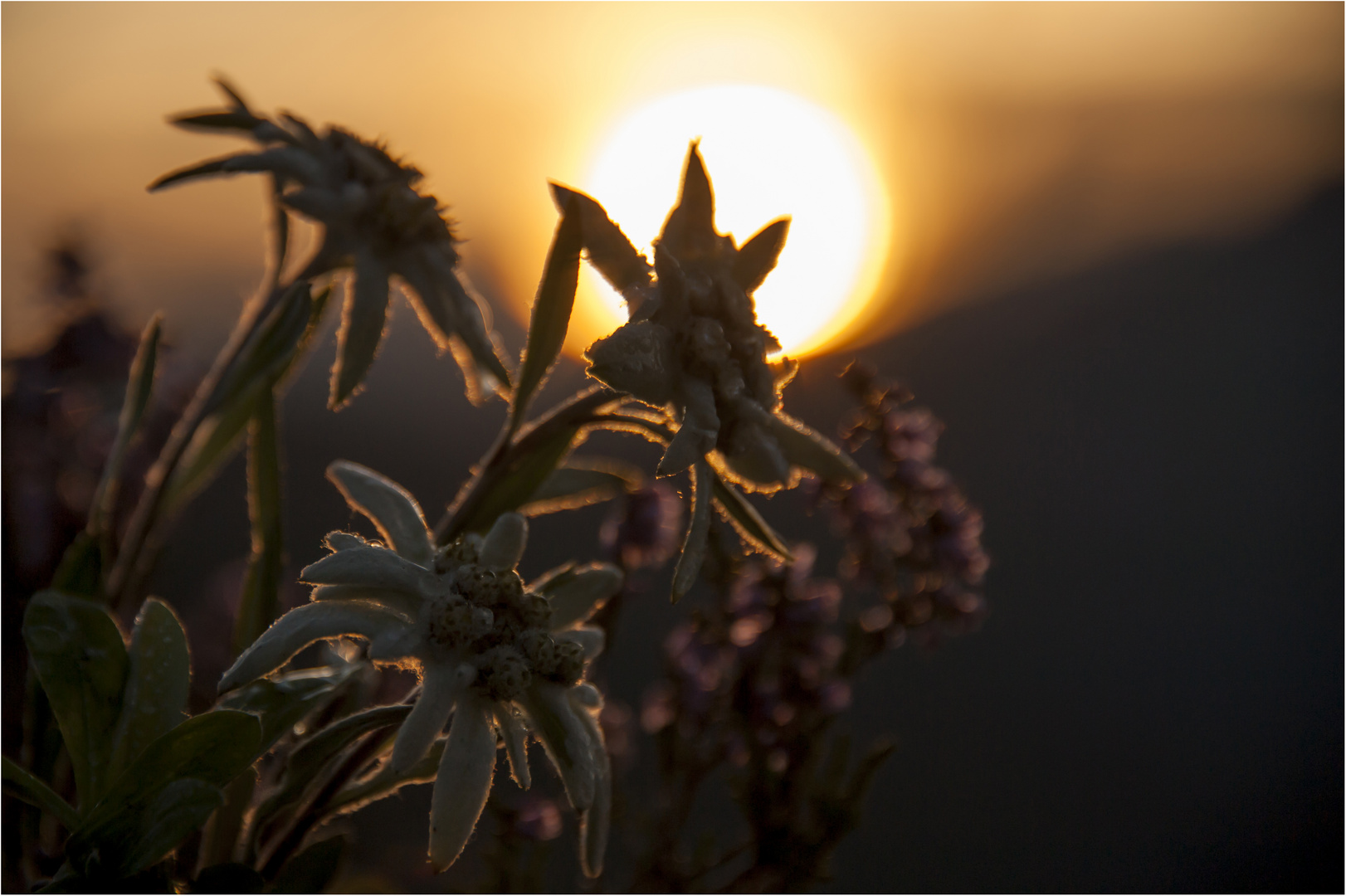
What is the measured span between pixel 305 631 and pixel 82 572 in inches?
12.1

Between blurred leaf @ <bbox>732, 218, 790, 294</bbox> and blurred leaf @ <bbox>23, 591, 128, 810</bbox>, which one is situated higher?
blurred leaf @ <bbox>732, 218, 790, 294</bbox>

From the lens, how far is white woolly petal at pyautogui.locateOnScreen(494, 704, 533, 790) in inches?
20.4

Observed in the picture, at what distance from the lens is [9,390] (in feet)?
3.65

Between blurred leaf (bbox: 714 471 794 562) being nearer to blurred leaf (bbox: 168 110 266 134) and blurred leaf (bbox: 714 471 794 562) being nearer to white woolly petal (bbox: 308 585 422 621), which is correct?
white woolly petal (bbox: 308 585 422 621)

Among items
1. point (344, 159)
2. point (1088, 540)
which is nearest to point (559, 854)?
point (344, 159)

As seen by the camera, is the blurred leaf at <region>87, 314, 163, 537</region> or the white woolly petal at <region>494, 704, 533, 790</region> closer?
the white woolly petal at <region>494, 704, 533, 790</region>

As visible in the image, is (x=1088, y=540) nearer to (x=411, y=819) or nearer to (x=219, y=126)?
(x=411, y=819)

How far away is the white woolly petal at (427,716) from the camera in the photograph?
0.48 metres

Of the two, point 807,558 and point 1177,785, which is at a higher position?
point 807,558

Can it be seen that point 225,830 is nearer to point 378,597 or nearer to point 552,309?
point 378,597

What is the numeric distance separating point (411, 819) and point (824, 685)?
1.69 metres

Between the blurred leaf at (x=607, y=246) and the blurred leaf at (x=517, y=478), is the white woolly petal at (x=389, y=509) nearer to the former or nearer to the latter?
the blurred leaf at (x=517, y=478)

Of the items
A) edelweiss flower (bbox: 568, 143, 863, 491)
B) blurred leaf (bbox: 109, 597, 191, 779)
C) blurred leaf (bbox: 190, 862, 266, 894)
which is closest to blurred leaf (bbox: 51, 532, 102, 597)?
blurred leaf (bbox: 109, 597, 191, 779)

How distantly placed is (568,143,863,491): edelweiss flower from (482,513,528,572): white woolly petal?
125mm
